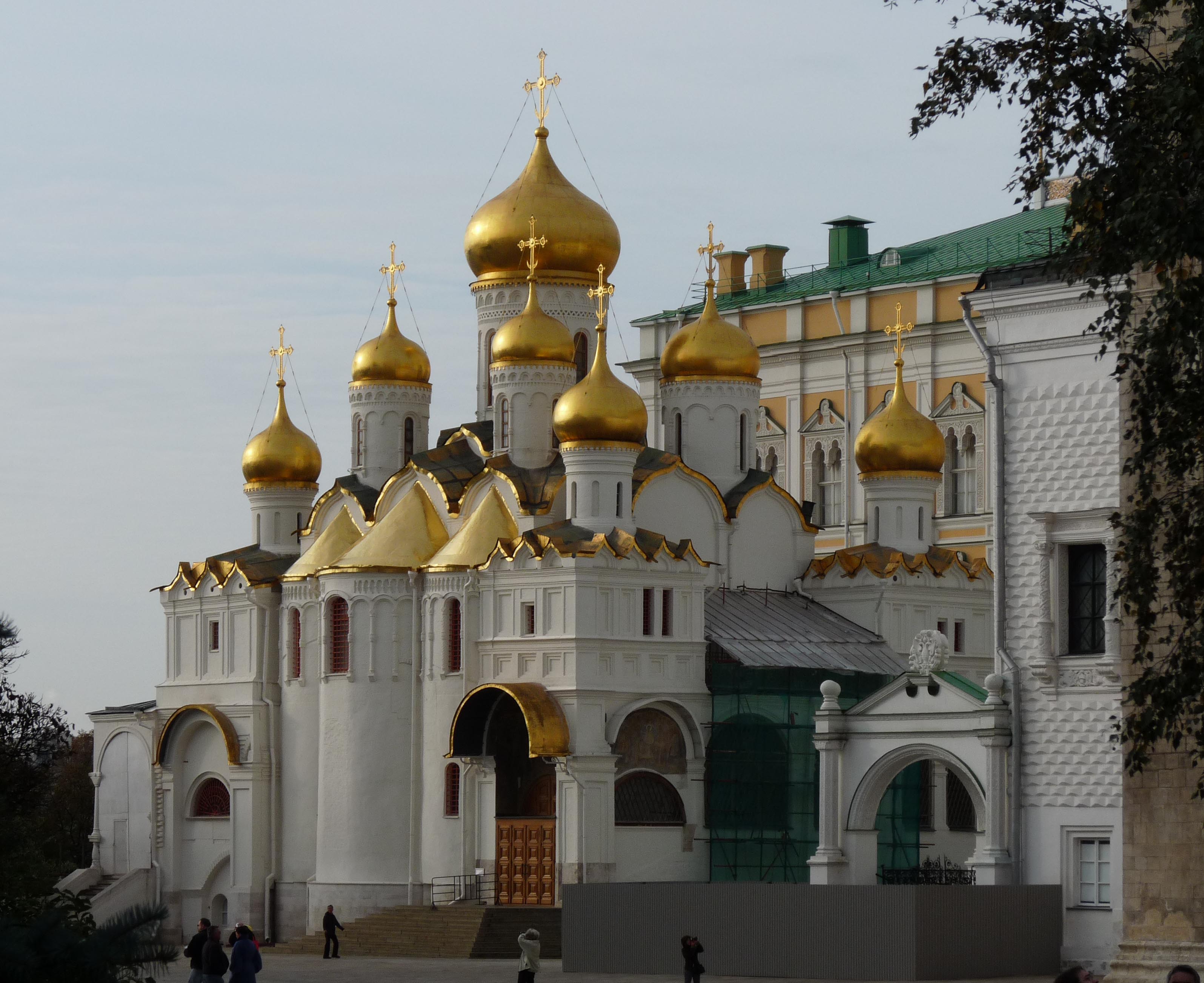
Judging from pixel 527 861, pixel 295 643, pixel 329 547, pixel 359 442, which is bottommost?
pixel 527 861

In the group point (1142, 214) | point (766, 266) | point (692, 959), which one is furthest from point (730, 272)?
point (1142, 214)

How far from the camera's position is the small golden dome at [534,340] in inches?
1462

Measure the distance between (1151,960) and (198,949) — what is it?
27.6 feet

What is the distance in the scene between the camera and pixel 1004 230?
49.5m

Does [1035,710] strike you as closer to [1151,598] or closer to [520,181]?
[1151,598]

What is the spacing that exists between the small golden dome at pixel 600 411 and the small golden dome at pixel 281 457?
A: 743 cm

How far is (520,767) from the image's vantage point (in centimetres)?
3544

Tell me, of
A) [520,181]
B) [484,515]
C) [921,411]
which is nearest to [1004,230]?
[921,411]

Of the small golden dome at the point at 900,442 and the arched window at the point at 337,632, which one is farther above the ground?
the small golden dome at the point at 900,442

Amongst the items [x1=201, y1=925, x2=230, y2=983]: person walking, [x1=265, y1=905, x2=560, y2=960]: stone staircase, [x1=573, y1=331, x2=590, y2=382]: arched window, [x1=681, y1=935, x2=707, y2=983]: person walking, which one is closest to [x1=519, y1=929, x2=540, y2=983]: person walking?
[x1=681, y1=935, x2=707, y2=983]: person walking

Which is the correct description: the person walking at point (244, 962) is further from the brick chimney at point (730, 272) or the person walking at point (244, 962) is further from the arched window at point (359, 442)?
the brick chimney at point (730, 272)

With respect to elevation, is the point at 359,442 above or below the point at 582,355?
below

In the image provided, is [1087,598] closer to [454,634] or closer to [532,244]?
[454,634]

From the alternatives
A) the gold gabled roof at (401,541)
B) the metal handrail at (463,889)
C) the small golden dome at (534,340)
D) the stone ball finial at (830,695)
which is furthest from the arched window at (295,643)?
the stone ball finial at (830,695)
